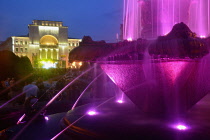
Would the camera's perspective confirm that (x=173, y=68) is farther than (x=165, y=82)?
No

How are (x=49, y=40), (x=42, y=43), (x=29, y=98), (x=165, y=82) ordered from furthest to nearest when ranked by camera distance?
(x=49, y=40), (x=42, y=43), (x=29, y=98), (x=165, y=82)

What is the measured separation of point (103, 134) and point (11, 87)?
10.6 m

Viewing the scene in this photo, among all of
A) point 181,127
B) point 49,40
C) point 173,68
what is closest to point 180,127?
point 181,127

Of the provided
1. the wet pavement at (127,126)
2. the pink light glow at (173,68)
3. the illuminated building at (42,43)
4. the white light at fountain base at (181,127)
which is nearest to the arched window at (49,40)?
the illuminated building at (42,43)

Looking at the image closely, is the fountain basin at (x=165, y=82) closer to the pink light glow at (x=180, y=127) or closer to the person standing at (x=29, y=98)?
the pink light glow at (x=180, y=127)

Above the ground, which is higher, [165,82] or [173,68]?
[173,68]

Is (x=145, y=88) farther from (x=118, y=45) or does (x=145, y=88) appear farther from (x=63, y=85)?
(x=63, y=85)

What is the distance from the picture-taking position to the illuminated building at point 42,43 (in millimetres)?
56344

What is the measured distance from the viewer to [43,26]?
57.2 m

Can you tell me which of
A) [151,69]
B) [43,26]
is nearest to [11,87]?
[151,69]

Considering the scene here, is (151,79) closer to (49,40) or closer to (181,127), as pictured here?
(181,127)

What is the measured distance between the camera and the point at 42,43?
59219 millimetres

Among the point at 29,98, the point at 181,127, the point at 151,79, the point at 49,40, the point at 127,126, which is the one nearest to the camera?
the point at 181,127

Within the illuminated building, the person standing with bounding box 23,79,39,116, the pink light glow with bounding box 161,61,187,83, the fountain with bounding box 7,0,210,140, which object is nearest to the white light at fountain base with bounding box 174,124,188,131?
the fountain with bounding box 7,0,210,140
